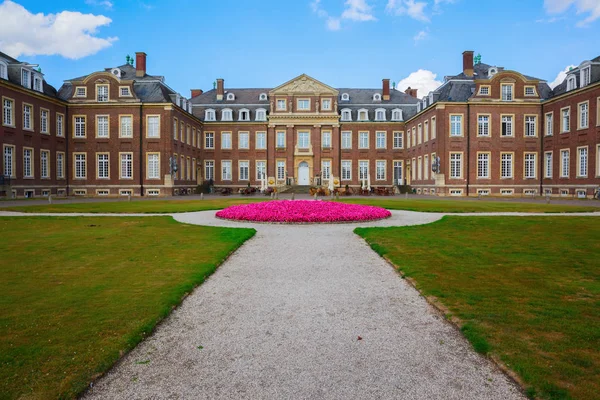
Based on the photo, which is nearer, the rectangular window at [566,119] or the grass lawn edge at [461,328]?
the grass lawn edge at [461,328]

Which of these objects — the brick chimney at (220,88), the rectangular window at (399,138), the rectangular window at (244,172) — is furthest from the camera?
the brick chimney at (220,88)

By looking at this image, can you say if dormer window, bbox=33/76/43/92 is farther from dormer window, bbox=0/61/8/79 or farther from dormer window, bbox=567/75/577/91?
dormer window, bbox=567/75/577/91

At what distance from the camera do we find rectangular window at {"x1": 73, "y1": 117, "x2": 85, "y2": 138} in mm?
38719

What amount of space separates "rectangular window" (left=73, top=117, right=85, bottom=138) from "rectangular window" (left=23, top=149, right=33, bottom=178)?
6.13 metres

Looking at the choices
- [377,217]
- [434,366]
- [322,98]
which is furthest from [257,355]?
[322,98]

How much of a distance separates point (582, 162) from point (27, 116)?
42443 millimetres

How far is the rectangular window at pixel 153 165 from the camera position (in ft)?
127

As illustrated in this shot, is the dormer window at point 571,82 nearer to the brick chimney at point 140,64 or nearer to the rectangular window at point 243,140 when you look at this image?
the rectangular window at point 243,140

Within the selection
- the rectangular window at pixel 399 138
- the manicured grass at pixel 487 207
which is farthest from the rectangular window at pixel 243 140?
the manicured grass at pixel 487 207

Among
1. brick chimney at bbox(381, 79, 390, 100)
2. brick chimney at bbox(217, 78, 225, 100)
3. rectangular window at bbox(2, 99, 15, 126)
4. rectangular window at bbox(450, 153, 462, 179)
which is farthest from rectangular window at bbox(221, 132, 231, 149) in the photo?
rectangular window at bbox(450, 153, 462, 179)

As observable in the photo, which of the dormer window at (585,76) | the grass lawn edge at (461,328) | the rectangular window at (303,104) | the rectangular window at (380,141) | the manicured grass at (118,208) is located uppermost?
the rectangular window at (303,104)

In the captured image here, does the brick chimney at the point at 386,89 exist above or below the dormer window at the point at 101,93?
above

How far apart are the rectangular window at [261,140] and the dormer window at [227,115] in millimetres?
3637

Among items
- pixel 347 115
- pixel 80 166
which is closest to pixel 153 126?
pixel 80 166
